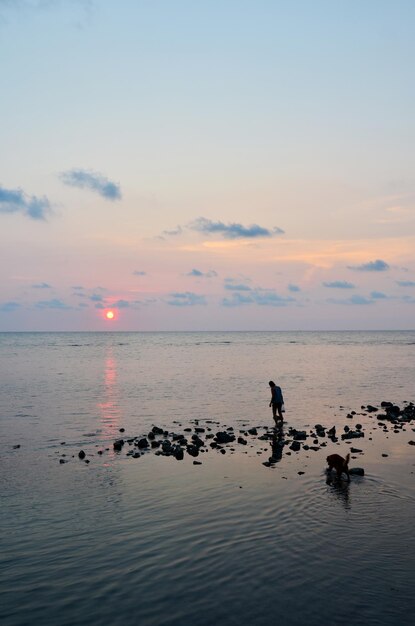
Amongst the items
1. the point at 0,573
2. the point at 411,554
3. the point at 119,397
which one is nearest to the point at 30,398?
the point at 119,397

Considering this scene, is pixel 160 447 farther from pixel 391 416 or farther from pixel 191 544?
pixel 391 416

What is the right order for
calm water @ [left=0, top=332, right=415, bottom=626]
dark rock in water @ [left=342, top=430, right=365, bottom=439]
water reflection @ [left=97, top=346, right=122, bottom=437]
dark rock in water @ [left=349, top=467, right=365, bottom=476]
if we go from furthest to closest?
water reflection @ [left=97, top=346, right=122, bottom=437] < dark rock in water @ [left=342, top=430, right=365, bottom=439] < dark rock in water @ [left=349, top=467, right=365, bottom=476] < calm water @ [left=0, top=332, right=415, bottom=626]

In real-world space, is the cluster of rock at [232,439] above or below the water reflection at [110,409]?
above

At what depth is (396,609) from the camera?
425 inches

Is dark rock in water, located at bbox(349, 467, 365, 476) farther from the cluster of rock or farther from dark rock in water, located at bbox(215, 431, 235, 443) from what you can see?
dark rock in water, located at bbox(215, 431, 235, 443)

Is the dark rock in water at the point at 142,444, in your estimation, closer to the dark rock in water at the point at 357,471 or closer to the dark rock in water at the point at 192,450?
the dark rock in water at the point at 192,450

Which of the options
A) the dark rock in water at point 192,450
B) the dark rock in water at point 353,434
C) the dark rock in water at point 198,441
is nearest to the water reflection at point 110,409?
the dark rock in water at point 198,441

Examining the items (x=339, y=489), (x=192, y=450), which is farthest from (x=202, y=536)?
(x=192, y=450)

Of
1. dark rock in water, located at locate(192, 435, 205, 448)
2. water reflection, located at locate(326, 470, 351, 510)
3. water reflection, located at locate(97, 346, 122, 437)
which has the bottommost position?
water reflection, located at locate(97, 346, 122, 437)

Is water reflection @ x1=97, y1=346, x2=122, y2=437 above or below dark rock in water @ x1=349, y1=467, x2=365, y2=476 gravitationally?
below

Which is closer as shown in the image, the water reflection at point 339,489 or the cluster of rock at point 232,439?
the water reflection at point 339,489

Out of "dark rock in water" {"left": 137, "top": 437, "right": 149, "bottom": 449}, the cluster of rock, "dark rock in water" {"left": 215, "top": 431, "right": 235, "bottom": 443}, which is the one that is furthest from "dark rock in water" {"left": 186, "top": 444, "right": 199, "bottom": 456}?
"dark rock in water" {"left": 137, "top": 437, "right": 149, "bottom": 449}

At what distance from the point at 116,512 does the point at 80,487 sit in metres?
3.59

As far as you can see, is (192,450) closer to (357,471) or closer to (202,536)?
(357,471)
